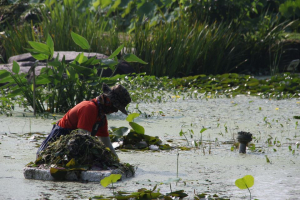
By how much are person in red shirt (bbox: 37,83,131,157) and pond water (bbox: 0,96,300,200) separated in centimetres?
39

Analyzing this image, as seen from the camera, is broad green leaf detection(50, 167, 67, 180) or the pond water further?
broad green leaf detection(50, 167, 67, 180)

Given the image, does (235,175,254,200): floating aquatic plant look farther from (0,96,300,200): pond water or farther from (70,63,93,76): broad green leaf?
(70,63,93,76): broad green leaf

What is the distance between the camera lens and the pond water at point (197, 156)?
338 cm

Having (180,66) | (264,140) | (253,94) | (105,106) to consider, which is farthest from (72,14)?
(105,106)

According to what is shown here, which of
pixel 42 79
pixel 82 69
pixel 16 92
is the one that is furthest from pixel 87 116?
pixel 16 92

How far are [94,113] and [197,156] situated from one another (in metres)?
1.12

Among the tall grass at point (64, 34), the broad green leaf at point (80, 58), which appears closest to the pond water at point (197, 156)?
the broad green leaf at point (80, 58)

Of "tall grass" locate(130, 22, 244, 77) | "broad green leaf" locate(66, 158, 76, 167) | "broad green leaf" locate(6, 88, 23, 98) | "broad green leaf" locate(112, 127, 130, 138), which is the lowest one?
"broad green leaf" locate(66, 158, 76, 167)

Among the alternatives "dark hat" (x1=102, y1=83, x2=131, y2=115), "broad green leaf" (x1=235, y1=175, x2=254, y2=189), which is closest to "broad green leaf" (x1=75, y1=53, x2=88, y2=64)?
"dark hat" (x1=102, y1=83, x2=131, y2=115)

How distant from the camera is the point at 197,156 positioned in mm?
4590

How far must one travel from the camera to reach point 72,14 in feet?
37.7

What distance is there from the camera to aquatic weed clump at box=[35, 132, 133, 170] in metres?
3.66

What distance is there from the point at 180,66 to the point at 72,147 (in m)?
7.97

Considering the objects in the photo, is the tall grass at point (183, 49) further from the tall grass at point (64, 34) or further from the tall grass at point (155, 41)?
the tall grass at point (64, 34)
